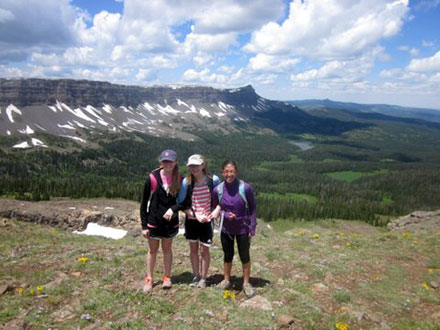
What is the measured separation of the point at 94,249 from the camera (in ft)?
51.7

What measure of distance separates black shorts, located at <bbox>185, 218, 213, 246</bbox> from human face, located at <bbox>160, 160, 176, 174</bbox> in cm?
178

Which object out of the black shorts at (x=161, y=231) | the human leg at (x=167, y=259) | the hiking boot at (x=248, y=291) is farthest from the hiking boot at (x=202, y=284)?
the black shorts at (x=161, y=231)

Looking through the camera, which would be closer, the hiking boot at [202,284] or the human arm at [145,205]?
the human arm at [145,205]

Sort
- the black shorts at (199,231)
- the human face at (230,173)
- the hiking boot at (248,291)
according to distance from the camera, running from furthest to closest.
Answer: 1. the black shorts at (199,231)
2. the hiking boot at (248,291)
3. the human face at (230,173)

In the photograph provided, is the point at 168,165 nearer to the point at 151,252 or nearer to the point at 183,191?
the point at 183,191

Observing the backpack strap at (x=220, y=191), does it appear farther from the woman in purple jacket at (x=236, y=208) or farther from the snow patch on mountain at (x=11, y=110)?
the snow patch on mountain at (x=11, y=110)

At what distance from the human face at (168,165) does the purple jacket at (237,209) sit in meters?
1.54

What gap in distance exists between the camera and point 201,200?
956 centimetres

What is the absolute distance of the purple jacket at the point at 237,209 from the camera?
9.46 metres

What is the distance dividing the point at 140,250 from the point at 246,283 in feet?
24.7

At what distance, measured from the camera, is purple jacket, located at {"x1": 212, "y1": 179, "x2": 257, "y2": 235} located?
946 centimetres

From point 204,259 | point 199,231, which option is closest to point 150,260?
point 204,259

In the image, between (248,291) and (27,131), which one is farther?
(27,131)

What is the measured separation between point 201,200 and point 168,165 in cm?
153
